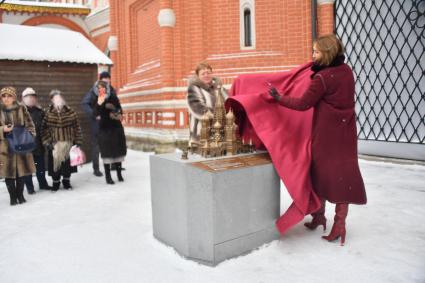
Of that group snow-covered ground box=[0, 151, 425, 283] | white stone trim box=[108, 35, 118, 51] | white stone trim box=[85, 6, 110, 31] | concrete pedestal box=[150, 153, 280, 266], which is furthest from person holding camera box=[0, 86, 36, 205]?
white stone trim box=[85, 6, 110, 31]

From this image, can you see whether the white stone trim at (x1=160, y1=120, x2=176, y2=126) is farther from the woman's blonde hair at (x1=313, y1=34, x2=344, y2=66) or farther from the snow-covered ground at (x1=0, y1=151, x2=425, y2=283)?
the woman's blonde hair at (x1=313, y1=34, x2=344, y2=66)

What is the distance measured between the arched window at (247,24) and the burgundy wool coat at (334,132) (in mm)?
5837

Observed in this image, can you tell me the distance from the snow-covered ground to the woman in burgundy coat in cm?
52

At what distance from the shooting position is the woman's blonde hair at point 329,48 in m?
3.09

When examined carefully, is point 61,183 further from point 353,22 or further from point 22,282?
point 353,22

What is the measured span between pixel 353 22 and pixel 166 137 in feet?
16.3

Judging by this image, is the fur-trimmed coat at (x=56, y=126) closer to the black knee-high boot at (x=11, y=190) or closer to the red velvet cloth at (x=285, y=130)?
the black knee-high boot at (x=11, y=190)

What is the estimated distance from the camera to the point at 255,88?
3.63m

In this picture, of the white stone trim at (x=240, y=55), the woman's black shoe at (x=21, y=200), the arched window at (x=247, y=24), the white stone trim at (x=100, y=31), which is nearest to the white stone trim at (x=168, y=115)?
the white stone trim at (x=240, y=55)

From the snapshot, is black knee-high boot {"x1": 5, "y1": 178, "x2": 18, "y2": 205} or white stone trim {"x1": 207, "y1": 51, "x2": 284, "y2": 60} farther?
white stone trim {"x1": 207, "y1": 51, "x2": 284, "y2": 60}

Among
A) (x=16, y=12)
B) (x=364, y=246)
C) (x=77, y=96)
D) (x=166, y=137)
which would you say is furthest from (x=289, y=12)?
(x=16, y=12)

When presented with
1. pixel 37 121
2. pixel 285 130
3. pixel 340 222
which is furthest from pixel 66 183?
pixel 340 222

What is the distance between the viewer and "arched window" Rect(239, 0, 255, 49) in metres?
8.65

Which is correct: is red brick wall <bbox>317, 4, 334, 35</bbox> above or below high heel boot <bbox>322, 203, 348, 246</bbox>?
above
